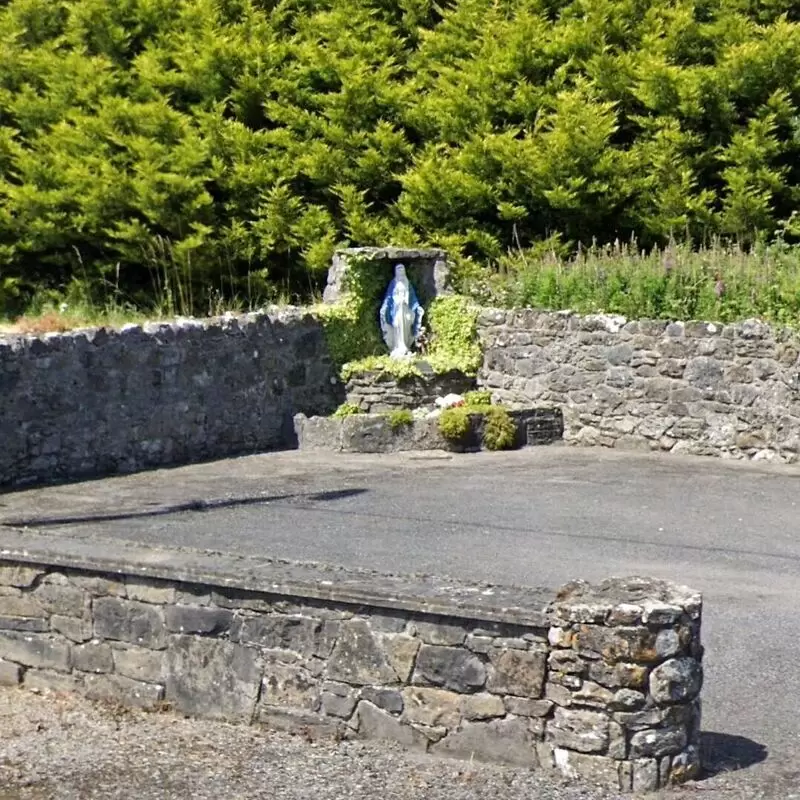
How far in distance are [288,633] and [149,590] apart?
2.40 feet

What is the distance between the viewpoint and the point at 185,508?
42.2 ft

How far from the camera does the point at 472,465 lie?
15375mm

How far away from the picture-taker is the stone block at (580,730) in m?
5.72

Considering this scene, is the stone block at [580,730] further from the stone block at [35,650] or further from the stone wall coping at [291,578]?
the stone block at [35,650]

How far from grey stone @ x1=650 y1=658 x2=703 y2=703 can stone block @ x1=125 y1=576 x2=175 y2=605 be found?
7.32 feet

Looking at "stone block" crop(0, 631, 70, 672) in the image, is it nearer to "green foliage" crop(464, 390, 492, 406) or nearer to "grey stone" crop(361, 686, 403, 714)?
"grey stone" crop(361, 686, 403, 714)

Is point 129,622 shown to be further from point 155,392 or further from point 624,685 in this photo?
point 155,392

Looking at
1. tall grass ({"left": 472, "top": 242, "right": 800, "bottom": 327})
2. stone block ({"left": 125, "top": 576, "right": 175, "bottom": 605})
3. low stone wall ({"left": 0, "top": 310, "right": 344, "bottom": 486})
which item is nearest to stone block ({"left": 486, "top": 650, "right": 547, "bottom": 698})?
stone block ({"left": 125, "top": 576, "right": 175, "bottom": 605})

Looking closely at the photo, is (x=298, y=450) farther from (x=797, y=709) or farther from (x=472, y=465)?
(x=797, y=709)

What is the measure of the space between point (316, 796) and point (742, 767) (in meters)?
1.78

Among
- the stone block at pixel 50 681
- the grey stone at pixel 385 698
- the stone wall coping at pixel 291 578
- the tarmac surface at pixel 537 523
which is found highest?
the stone wall coping at pixel 291 578

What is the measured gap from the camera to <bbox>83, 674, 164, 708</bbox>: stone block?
675 cm

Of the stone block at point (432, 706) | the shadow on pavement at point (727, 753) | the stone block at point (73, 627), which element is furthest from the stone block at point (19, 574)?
the shadow on pavement at point (727, 753)

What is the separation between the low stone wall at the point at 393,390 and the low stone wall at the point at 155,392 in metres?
0.27
